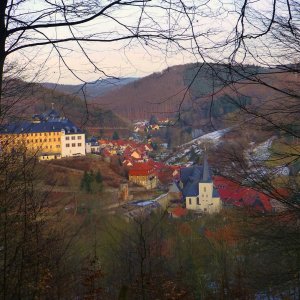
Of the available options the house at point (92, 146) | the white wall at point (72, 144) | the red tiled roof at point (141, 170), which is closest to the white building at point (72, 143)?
the white wall at point (72, 144)

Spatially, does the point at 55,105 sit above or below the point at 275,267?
above

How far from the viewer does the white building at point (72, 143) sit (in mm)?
43406

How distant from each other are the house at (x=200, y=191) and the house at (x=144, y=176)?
17.5ft

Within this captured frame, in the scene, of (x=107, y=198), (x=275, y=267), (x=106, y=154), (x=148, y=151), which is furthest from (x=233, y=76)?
(x=148, y=151)

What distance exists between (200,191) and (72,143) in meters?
17.6

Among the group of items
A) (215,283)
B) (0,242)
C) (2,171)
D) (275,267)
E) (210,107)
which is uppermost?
(210,107)

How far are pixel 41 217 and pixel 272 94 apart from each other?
2531 mm

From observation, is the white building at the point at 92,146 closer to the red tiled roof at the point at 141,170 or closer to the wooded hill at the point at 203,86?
the red tiled roof at the point at 141,170

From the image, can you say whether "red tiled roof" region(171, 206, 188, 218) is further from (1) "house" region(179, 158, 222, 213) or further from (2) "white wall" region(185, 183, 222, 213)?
(2) "white wall" region(185, 183, 222, 213)

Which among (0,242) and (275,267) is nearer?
(0,242)

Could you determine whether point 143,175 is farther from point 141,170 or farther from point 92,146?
point 92,146

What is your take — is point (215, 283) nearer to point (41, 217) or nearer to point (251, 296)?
point (251, 296)

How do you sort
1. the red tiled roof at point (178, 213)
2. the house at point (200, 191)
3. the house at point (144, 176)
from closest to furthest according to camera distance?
the red tiled roof at point (178, 213) → the house at point (200, 191) → the house at point (144, 176)

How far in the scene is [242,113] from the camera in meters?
4.32
